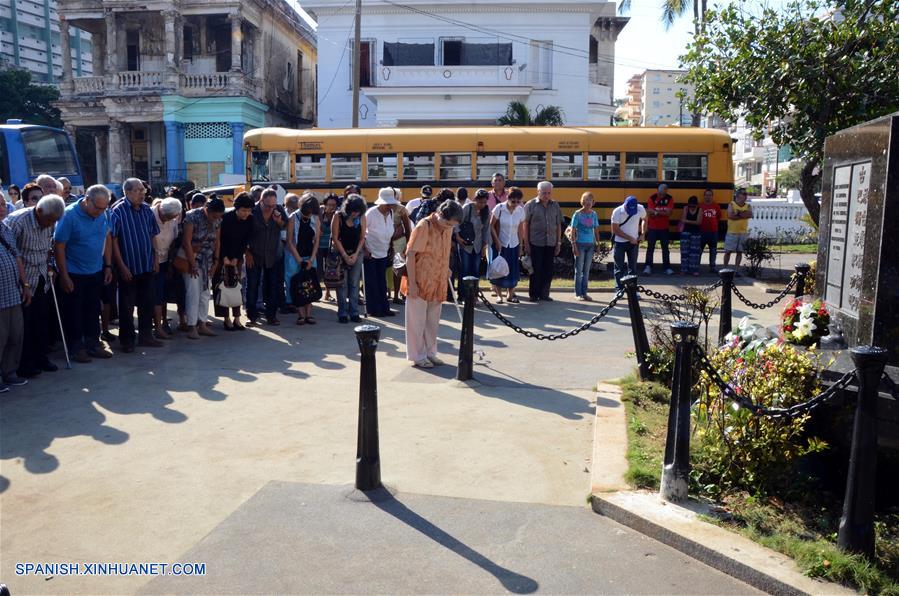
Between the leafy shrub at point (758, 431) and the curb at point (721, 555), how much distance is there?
1.97ft

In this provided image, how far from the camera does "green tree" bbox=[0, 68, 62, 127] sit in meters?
39.0

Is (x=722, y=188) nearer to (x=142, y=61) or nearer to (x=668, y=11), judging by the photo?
(x=668, y=11)

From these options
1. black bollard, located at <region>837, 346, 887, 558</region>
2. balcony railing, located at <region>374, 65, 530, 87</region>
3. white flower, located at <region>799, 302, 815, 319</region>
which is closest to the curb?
black bollard, located at <region>837, 346, 887, 558</region>

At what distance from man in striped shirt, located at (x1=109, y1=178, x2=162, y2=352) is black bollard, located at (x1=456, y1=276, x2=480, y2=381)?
147 inches

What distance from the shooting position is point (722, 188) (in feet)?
58.8

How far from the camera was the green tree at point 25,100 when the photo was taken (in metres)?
39.0

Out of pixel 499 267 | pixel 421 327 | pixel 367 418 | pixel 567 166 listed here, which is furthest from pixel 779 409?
pixel 567 166

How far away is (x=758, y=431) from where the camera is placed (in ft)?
15.4

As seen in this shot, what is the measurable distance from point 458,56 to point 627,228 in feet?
67.9

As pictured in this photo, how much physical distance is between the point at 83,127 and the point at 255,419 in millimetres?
35049

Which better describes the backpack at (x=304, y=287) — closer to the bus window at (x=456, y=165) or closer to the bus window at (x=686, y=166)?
the bus window at (x=456, y=165)

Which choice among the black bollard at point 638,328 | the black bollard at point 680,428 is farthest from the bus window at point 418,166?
the black bollard at point 680,428

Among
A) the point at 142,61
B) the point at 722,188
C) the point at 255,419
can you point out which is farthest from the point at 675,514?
the point at 142,61

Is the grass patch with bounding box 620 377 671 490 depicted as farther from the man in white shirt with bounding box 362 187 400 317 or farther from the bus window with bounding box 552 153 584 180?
the bus window with bounding box 552 153 584 180
